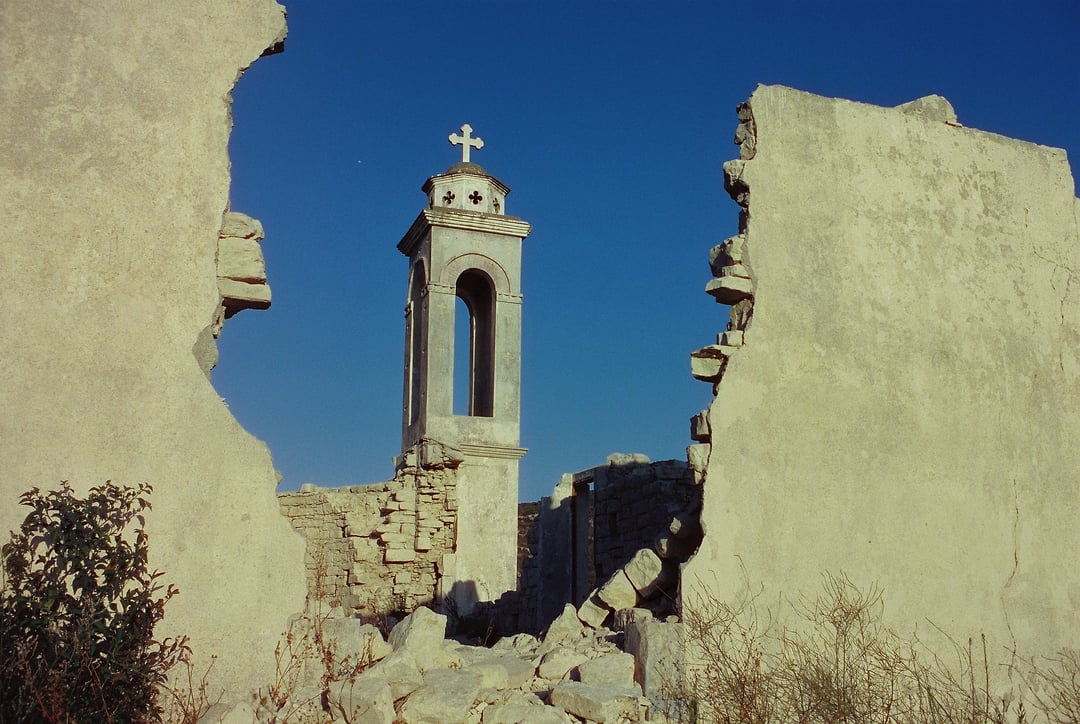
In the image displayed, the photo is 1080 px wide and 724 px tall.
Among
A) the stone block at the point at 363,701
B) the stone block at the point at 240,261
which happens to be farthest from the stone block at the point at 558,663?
the stone block at the point at 240,261

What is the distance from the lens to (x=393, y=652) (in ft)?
17.5

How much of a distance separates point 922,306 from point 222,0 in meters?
4.32

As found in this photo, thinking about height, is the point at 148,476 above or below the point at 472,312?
below

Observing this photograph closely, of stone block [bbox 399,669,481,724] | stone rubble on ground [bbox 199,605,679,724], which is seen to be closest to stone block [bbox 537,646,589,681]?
stone rubble on ground [bbox 199,605,679,724]

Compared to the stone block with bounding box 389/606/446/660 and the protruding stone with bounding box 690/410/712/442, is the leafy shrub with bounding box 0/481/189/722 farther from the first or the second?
the protruding stone with bounding box 690/410/712/442

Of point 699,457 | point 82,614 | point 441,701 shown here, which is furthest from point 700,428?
point 82,614

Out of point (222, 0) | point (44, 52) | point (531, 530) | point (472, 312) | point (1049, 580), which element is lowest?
point (1049, 580)

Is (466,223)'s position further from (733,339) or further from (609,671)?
(609,671)

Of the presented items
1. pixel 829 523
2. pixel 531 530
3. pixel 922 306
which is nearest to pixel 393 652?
pixel 829 523

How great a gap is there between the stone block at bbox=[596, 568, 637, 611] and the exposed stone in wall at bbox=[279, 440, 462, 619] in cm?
527

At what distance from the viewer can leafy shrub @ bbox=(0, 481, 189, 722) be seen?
4.32 m

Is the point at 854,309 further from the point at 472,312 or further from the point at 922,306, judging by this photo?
the point at 472,312

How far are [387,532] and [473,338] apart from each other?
6.50m

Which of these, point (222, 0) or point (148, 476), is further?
point (222, 0)
